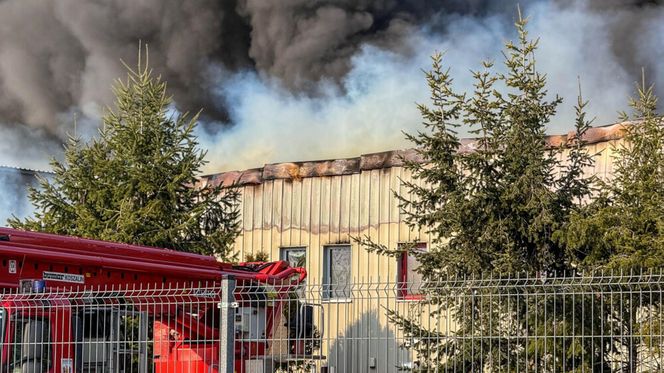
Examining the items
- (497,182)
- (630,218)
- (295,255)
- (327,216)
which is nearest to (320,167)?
(327,216)

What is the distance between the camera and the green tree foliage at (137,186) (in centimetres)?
2036

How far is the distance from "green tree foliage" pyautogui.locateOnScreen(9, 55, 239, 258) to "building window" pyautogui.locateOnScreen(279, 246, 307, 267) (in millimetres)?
3838

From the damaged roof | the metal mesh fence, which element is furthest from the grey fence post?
the damaged roof

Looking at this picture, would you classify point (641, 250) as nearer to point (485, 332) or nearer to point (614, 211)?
point (614, 211)

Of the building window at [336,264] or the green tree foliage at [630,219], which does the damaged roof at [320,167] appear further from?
the green tree foliage at [630,219]

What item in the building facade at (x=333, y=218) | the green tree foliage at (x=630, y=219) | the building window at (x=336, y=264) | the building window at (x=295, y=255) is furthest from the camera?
the building window at (x=295, y=255)

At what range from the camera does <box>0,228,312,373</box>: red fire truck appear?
502 inches

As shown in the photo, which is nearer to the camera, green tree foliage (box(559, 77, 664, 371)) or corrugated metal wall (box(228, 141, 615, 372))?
green tree foliage (box(559, 77, 664, 371))

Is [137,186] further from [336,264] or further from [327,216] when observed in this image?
[336,264]

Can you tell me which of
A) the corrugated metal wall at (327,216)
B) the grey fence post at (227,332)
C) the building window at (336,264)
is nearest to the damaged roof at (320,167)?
the corrugated metal wall at (327,216)

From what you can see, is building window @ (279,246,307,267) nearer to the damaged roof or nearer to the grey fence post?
the damaged roof

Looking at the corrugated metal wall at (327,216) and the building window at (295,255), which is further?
the building window at (295,255)

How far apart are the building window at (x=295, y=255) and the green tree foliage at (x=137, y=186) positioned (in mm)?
3838

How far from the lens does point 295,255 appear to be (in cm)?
2588
